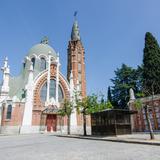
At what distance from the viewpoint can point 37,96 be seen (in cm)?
3597

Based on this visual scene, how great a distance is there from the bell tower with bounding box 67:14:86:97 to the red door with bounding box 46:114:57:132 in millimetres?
10292

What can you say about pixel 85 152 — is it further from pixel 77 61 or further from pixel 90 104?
pixel 77 61

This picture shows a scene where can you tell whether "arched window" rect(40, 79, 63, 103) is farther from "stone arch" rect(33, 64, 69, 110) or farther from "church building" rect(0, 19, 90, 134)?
"stone arch" rect(33, 64, 69, 110)

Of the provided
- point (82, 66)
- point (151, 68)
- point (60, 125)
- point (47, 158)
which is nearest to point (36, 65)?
point (82, 66)

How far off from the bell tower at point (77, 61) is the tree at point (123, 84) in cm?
990

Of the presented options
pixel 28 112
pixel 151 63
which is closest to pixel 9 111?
pixel 28 112

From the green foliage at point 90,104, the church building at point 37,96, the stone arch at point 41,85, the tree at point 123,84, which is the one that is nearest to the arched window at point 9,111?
the church building at point 37,96

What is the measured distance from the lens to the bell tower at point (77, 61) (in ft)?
149

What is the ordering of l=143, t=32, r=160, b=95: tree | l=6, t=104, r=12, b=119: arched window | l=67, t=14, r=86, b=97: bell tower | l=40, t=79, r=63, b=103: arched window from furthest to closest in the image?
l=67, t=14, r=86, b=97: bell tower
l=40, t=79, r=63, b=103: arched window
l=143, t=32, r=160, b=95: tree
l=6, t=104, r=12, b=119: arched window

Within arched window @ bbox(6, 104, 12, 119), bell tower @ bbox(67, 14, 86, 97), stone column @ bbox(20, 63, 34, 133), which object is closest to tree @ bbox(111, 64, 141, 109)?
bell tower @ bbox(67, 14, 86, 97)

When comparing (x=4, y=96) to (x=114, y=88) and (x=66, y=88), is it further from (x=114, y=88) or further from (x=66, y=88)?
(x=114, y=88)

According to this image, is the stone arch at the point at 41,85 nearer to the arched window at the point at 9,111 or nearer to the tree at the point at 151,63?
the arched window at the point at 9,111

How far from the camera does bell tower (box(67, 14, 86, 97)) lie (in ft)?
149

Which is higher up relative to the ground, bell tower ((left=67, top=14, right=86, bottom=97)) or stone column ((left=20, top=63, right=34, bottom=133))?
bell tower ((left=67, top=14, right=86, bottom=97))
